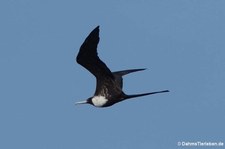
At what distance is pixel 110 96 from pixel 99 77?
51 centimetres

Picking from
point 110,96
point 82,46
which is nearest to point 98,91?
point 110,96

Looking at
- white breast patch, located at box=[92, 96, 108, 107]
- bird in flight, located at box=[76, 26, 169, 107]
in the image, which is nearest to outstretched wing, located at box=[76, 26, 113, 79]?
bird in flight, located at box=[76, 26, 169, 107]

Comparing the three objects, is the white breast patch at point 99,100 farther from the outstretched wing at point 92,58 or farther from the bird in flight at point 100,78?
the outstretched wing at point 92,58

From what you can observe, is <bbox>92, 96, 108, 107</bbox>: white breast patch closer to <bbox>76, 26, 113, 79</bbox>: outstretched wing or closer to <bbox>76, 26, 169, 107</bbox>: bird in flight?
<bbox>76, 26, 169, 107</bbox>: bird in flight

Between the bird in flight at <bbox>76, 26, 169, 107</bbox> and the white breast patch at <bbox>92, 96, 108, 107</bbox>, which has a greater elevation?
the bird in flight at <bbox>76, 26, 169, 107</bbox>

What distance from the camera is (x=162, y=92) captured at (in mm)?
17953

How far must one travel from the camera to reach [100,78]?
747 inches

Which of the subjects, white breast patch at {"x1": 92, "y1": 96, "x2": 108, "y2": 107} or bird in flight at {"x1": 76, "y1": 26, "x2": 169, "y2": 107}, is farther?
white breast patch at {"x1": 92, "y1": 96, "x2": 108, "y2": 107}

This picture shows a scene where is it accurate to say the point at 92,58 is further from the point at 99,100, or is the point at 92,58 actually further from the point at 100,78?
the point at 99,100

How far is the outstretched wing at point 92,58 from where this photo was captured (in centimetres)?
1773

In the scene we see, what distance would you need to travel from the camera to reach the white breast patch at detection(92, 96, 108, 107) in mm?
→ 19156

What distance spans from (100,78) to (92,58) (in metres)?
0.79

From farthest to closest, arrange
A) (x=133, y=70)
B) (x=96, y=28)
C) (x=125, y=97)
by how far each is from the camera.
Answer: (x=133, y=70)
(x=125, y=97)
(x=96, y=28)

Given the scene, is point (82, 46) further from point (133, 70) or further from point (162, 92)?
point (133, 70)
